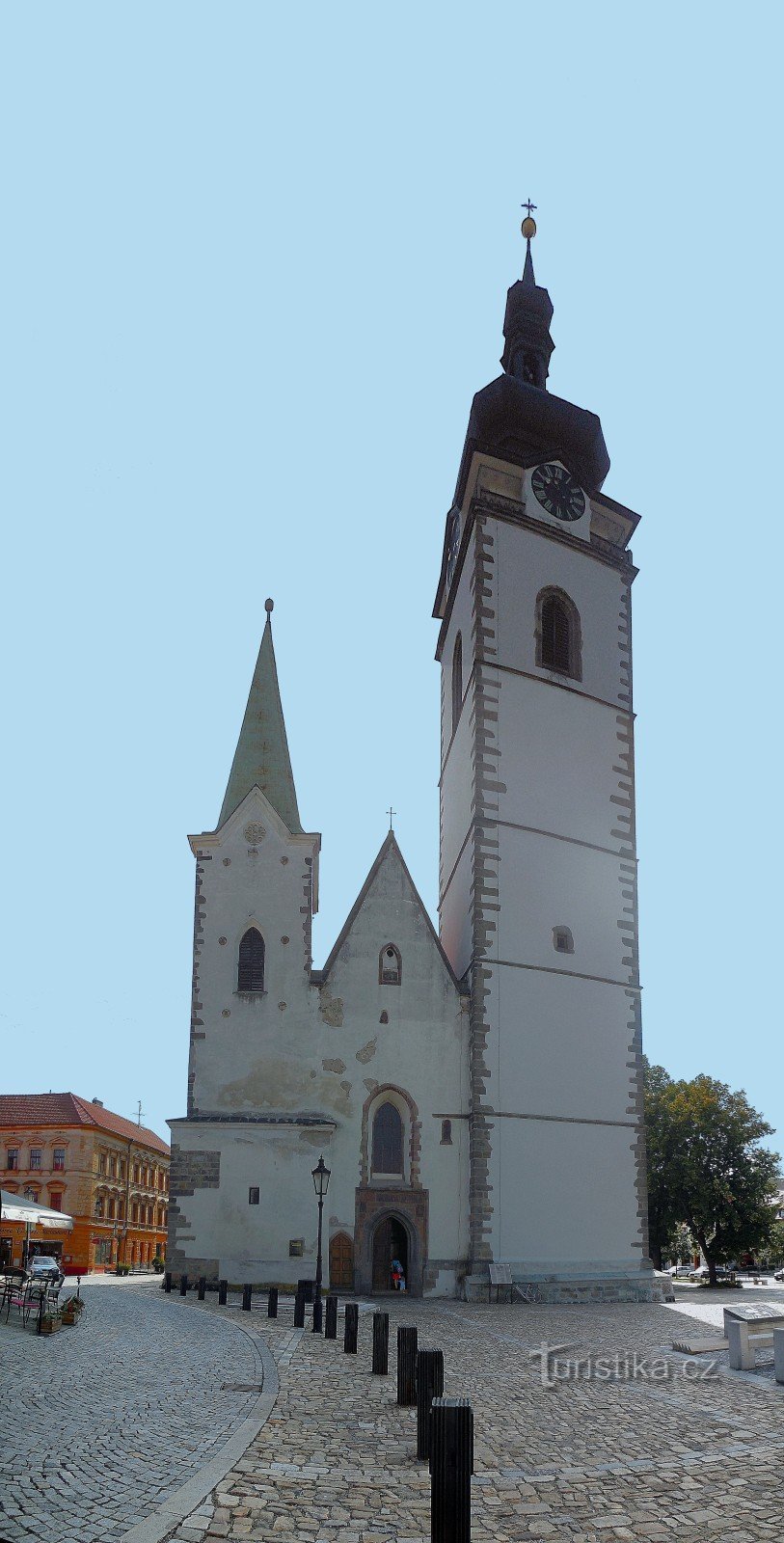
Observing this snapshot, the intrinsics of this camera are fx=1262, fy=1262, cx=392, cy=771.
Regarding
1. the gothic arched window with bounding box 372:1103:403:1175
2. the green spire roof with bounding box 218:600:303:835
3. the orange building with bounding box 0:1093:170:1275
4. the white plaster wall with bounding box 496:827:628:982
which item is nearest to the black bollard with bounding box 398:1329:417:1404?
the gothic arched window with bounding box 372:1103:403:1175

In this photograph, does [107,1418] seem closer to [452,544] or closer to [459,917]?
[459,917]

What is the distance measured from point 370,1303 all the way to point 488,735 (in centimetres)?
1321

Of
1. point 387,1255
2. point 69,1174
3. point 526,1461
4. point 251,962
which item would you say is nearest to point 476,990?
point 251,962

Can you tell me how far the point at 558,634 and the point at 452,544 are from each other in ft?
18.1

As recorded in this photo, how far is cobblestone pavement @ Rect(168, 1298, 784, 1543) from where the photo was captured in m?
7.54

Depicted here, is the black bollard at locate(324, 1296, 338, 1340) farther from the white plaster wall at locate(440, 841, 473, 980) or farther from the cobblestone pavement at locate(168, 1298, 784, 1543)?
the white plaster wall at locate(440, 841, 473, 980)

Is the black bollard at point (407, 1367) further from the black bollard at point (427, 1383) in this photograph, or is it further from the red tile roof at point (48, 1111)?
the red tile roof at point (48, 1111)

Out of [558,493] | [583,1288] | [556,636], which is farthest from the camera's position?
[558,493]

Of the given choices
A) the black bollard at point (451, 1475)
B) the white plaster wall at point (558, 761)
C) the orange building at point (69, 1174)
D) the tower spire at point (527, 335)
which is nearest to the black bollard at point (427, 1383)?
the black bollard at point (451, 1475)

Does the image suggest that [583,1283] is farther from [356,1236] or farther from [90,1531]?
[90,1531]

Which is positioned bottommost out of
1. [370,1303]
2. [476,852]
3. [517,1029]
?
[370,1303]

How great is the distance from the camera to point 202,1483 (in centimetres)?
810

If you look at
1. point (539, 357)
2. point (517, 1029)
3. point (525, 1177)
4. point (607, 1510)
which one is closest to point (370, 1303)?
point (525, 1177)

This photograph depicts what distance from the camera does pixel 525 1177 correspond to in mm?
28453
